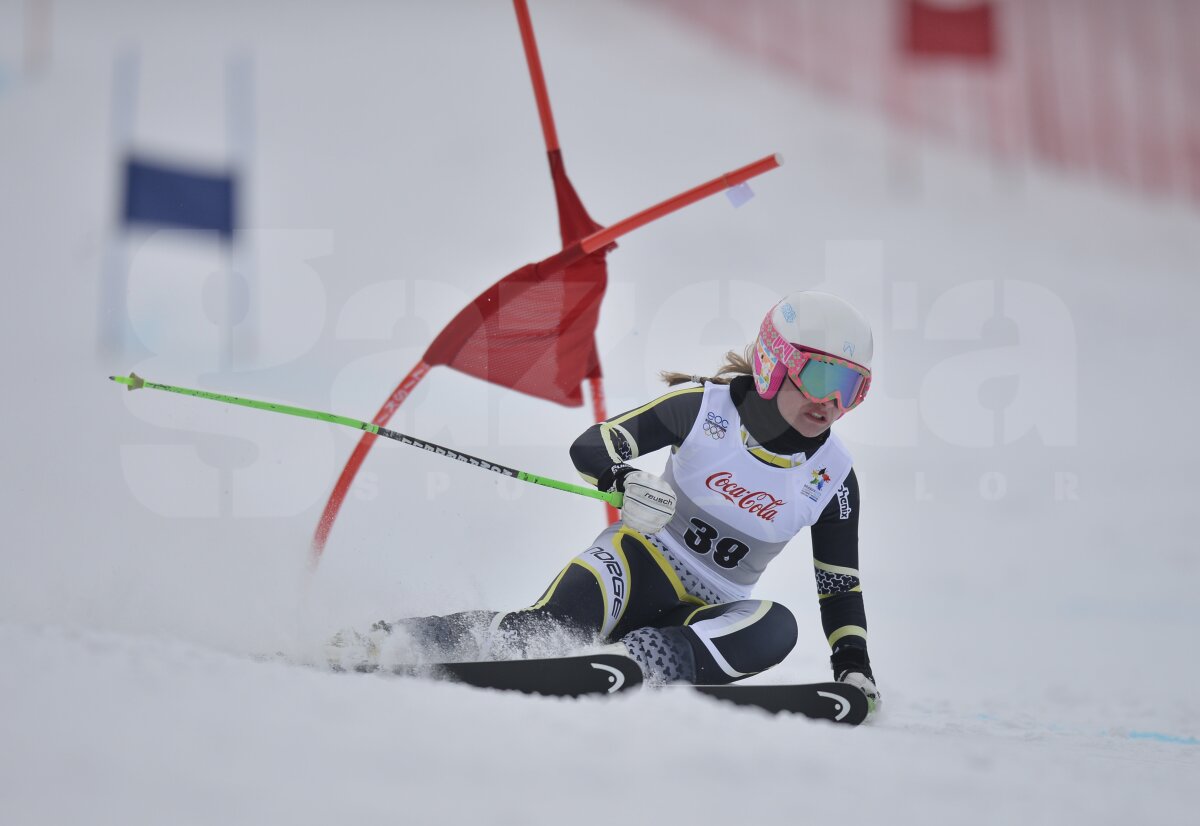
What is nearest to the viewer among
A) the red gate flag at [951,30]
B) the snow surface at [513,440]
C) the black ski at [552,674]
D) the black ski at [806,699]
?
the snow surface at [513,440]

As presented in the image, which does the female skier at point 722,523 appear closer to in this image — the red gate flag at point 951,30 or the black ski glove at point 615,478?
the black ski glove at point 615,478

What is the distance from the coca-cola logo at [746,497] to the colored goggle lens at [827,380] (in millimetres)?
323

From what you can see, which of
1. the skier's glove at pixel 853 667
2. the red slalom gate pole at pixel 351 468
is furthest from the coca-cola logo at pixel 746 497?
the red slalom gate pole at pixel 351 468

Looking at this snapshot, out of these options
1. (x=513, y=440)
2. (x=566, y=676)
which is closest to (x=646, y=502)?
(x=566, y=676)

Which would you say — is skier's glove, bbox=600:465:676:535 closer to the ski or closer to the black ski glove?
the black ski glove

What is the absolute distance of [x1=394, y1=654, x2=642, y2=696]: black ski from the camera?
8.98 feet

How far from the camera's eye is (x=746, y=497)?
3.29 meters

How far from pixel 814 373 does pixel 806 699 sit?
852 mm

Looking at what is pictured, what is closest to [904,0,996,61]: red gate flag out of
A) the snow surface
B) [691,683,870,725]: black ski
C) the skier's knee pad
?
the snow surface

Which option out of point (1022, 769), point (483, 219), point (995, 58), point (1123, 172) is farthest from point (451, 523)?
point (1123, 172)

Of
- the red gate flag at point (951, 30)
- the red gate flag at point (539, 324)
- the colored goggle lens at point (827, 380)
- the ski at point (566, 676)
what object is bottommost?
the ski at point (566, 676)

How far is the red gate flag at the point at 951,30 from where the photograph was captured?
45.6 feet

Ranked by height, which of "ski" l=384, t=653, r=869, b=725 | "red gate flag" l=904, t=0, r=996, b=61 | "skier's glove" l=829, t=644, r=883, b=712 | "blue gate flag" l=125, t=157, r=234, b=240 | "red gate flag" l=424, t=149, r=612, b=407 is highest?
"red gate flag" l=904, t=0, r=996, b=61

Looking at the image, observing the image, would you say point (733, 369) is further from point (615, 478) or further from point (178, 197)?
point (178, 197)
